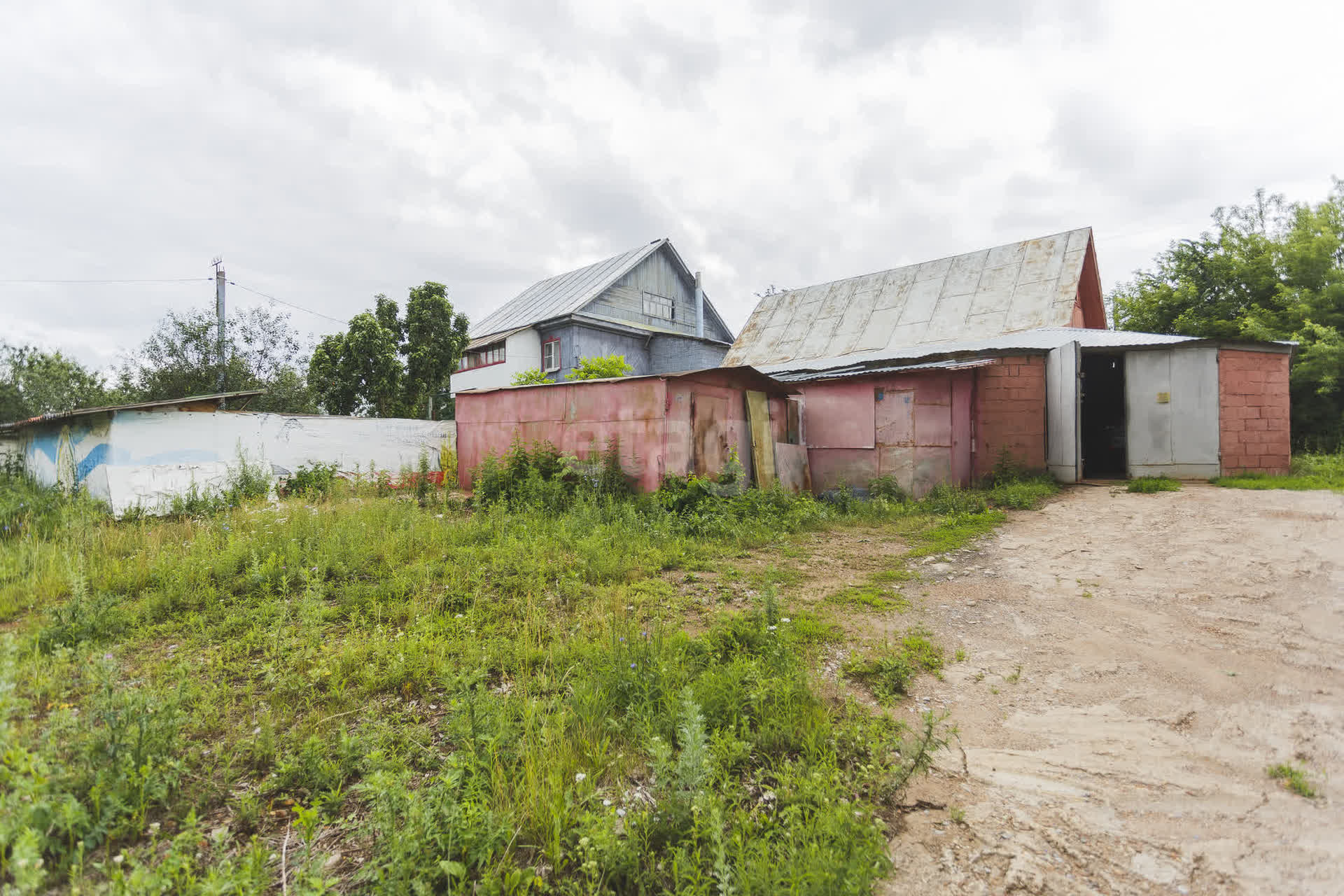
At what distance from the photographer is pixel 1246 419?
391 inches

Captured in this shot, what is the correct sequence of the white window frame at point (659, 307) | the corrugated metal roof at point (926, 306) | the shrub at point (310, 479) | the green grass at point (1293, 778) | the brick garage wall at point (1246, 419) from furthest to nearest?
the white window frame at point (659, 307) < the corrugated metal roof at point (926, 306) < the shrub at point (310, 479) < the brick garage wall at point (1246, 419) < the green grass at point (1293, 778)

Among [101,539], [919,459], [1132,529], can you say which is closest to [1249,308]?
[919,459]

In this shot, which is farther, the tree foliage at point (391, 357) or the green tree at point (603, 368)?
the tree foliage at point (391, 357)

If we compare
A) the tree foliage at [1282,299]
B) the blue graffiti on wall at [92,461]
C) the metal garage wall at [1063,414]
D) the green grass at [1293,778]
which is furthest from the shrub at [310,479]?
the tree foliage at [1282,299]

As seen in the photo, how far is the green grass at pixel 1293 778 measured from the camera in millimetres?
2225

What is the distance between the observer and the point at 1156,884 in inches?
73.4

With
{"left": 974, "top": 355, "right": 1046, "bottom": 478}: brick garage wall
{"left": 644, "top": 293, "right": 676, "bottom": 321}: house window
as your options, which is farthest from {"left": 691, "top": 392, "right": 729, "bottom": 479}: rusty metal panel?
{"left": 644, "top": 293, "right": 676, "bottom": 321}: house window

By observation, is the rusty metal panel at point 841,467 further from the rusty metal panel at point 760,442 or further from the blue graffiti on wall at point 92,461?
the blue graffiti on wall at point 92,461

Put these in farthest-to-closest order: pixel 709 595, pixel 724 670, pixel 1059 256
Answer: pixel 1059 256 < pixel 709 595 < pixel 724 670

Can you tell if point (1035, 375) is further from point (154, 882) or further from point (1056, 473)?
point (154, 882)

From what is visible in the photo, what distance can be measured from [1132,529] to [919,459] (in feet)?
12.5

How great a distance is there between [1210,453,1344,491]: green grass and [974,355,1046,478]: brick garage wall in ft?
8.84

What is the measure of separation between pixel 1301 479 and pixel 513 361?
19853 millimetres

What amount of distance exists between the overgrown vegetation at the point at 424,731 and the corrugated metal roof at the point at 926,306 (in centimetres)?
1185
